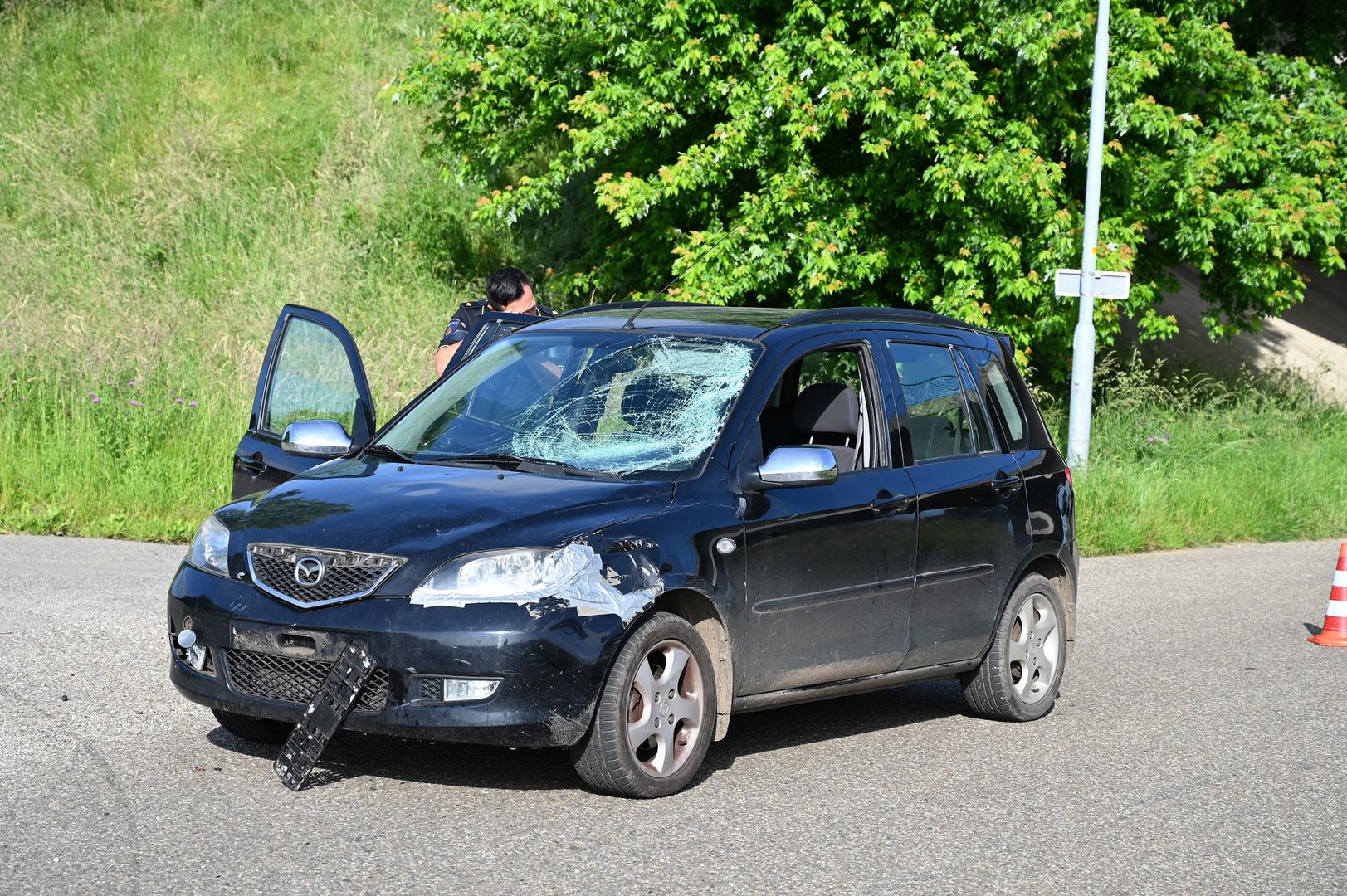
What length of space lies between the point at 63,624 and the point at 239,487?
1.70 metres

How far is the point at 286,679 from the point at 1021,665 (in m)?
3.62

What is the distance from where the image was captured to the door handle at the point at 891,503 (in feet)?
21.8

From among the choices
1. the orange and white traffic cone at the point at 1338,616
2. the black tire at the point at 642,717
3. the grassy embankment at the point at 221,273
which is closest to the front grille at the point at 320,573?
the black tire at the point at 642,717

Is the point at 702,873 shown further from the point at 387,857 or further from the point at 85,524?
the point at 85,524

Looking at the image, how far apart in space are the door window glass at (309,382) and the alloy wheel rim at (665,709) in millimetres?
2586

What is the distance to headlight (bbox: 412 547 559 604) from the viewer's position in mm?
5332

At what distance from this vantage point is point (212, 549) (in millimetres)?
5887

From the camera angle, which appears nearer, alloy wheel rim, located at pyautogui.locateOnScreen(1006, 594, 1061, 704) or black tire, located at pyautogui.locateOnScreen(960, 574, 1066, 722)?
black tire, located at pyautogui.locateOnScreen(960, 574, 1066, 722)

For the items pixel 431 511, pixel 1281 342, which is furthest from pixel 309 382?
pixel 1281 342

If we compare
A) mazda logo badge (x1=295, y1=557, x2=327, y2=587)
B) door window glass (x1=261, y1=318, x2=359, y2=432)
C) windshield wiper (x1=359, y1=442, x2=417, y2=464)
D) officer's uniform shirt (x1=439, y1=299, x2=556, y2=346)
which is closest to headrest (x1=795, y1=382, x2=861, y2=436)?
windshield wiper (x1=359, y1=442, x2=417, y2=464)

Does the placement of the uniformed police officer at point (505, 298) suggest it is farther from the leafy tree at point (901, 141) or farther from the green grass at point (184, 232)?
the leafy tree at point (901, 141)

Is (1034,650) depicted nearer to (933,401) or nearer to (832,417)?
(933,401)

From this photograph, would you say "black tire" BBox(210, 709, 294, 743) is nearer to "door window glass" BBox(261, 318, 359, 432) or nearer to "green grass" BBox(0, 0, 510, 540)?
"door window glass" BBox(261, 318, 359, 432)

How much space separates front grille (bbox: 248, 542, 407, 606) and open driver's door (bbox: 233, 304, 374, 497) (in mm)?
1848
